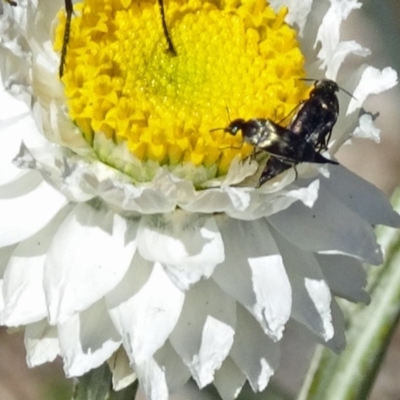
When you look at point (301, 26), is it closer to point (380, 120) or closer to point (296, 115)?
point (296, 115)

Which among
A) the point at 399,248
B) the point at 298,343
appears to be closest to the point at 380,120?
the point at 298,343

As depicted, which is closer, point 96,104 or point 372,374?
point 96,104

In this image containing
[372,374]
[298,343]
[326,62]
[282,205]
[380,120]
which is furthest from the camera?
[380,120]

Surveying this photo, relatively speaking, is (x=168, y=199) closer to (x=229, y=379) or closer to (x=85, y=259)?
(x=85, y=259)

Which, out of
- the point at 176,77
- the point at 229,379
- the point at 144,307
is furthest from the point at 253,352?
the point at 176,77

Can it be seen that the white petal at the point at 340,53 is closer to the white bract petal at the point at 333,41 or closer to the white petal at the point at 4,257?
the white bract petal at the point at 333,41

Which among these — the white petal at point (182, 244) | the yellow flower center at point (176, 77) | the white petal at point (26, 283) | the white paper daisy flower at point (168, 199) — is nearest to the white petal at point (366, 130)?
the white paper daisy flower at point (168, 199)

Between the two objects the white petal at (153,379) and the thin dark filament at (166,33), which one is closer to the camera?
the white petal at (153,379)
